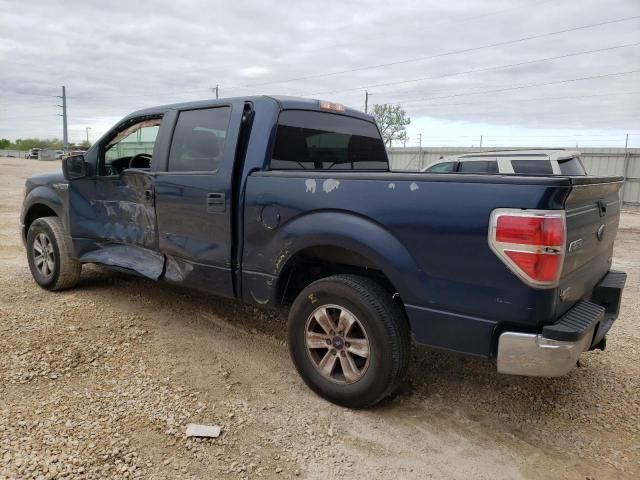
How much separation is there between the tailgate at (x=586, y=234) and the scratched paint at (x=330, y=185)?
1.23 m

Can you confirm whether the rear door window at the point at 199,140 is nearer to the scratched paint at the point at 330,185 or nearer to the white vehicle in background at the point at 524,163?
the scratched paint at the point at 330,185

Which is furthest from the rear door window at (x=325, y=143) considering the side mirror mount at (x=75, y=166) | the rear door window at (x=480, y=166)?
the rear door window at (x=480, y=166)

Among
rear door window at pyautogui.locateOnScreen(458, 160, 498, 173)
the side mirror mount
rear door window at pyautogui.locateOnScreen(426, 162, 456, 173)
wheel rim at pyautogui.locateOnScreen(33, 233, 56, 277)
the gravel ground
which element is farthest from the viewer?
rear door window at pyautogui.locateOnScreen(426, 162, 456, 173)

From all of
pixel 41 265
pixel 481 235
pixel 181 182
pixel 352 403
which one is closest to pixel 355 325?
pixel 352 403

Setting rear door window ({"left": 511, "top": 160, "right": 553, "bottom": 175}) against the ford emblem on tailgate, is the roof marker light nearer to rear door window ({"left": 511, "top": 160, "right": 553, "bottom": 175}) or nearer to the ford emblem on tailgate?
the ford emblem on tailgate

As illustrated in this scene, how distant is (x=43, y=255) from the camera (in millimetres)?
5164

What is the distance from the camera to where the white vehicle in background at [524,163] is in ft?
26.9

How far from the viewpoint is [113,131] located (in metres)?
4.62

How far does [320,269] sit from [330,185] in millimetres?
751

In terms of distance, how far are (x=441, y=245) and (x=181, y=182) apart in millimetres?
2153

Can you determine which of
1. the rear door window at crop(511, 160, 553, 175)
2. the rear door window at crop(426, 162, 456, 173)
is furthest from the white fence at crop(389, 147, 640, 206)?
the rear door window at crop(511, 160, 553, 175)

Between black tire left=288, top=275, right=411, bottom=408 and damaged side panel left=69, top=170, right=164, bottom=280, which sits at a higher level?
damaged side panel left=69, top=170, right=164, bottom=280

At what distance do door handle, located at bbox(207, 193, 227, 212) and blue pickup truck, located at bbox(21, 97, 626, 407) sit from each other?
0.01 metres

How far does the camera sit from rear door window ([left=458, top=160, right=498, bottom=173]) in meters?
8.96
